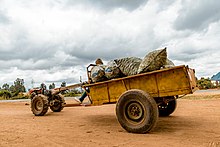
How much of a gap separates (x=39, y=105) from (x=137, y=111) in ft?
17.8

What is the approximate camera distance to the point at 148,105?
5004 millimetres

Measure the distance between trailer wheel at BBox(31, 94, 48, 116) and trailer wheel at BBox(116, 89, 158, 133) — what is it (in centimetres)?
458

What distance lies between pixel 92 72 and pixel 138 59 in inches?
54.7

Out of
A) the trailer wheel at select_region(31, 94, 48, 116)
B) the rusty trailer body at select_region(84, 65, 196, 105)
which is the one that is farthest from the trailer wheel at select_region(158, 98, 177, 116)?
the trailer wheel at select_region(31, 94, 48, 116)

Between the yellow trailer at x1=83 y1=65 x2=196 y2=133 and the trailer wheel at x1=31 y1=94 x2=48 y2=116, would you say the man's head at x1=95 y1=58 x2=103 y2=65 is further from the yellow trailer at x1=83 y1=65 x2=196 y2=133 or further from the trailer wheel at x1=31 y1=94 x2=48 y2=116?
the trailer wheel at x1=31 y1=94 x2=48 y2=116

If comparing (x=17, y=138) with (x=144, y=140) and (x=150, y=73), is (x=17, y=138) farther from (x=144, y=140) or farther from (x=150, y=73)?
(x=150, y=73)

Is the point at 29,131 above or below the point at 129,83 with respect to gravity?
below

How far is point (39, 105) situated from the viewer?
9.40 m

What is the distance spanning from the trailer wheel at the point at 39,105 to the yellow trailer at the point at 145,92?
13.3 feet

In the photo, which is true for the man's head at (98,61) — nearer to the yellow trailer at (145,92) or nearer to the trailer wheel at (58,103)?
the yellow trailer at (145,92)

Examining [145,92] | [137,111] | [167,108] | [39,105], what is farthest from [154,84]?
[39,105]

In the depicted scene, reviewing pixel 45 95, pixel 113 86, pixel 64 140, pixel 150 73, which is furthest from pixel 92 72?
pixel 45 95

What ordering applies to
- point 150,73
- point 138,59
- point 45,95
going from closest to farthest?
point 150,73
point 138,59
point 45,95

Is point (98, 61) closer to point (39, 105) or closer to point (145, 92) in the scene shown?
point (145, 92)
